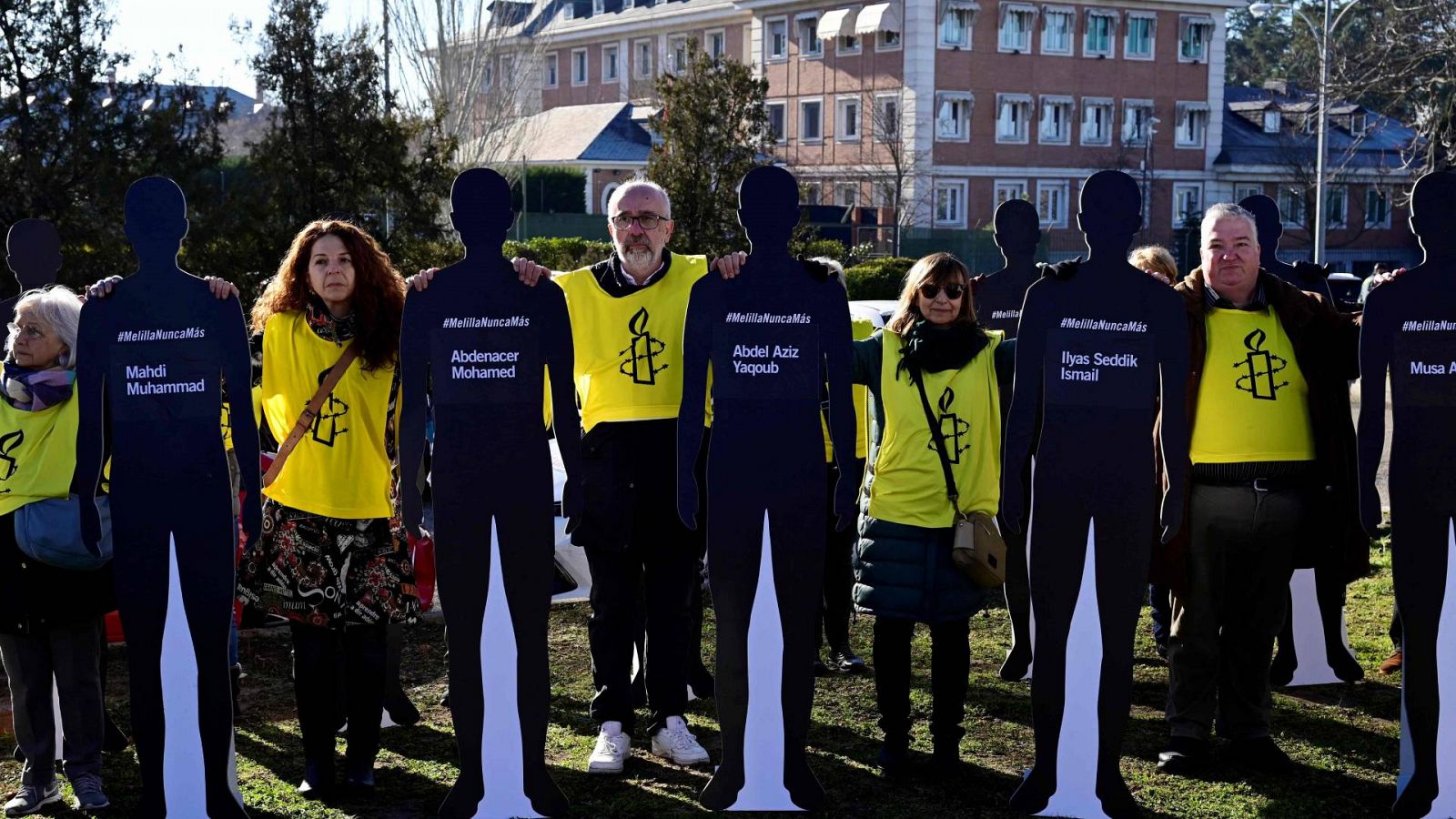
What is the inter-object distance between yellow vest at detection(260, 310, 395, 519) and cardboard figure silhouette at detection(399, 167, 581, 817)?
0.65 ft

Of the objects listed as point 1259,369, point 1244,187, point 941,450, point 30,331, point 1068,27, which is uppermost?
point 1068,27

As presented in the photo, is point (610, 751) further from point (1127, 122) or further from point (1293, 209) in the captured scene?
point (1293, 209)

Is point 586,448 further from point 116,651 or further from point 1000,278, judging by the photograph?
point 116,651

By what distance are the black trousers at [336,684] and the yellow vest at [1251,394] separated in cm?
307

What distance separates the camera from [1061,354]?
556 cm

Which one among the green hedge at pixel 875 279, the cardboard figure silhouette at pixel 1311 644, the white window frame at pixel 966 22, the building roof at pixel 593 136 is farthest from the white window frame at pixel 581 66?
the cardboard figure silhouette at pixel 1311 644

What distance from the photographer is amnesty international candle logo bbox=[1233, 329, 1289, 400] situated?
5840 millimetres

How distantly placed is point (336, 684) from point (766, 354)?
190 cm

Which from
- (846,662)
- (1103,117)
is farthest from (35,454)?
(1103,117)

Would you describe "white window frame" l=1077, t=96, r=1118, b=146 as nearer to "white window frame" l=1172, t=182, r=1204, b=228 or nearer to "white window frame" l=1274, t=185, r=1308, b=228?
"white window frame" l=1172, t=182, r=1204, b=228

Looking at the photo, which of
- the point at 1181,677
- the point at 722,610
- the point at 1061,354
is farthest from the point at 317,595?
the point at 1181,677

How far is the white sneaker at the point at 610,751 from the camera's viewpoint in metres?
6.02

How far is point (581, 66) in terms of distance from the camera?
217 ft

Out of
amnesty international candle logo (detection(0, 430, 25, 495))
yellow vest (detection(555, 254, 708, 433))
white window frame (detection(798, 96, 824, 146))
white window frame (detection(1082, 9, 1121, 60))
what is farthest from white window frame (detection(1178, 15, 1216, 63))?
amnesty international candle logo (detection(0, 430, 25, 495))
